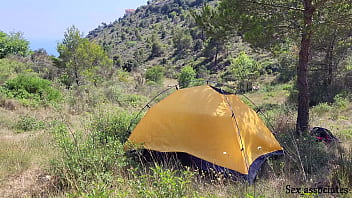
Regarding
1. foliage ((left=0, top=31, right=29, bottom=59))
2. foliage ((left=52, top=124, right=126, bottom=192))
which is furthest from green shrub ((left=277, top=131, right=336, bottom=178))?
foliage ((left=0, top=31, right=29, bottom=59))

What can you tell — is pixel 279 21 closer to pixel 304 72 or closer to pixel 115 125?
pixel 304 72

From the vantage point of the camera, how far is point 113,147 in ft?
12.9

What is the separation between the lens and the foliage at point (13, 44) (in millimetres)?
25094

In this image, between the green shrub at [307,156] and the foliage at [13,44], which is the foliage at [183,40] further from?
the green shrub at [307,156]

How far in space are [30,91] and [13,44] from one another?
19.6m

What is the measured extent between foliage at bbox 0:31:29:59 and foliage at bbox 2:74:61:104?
16.2 metres

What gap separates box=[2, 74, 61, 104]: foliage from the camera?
10289 mm

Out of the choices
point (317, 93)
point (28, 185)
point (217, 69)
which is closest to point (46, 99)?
point (28, 185)

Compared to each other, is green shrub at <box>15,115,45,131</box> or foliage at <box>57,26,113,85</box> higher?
foliage at <box>57,26,113,85</box>

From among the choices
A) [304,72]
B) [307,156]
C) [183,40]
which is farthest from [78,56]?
[183,40]

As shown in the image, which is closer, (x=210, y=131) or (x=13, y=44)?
(x=210, y=131)

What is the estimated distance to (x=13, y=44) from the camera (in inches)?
1043

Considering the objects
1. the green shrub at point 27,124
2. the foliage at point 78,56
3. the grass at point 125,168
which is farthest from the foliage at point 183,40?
the grass at point 125,168

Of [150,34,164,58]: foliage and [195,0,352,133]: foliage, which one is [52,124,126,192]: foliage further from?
[150,34,164,58]: foliage
